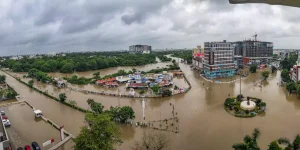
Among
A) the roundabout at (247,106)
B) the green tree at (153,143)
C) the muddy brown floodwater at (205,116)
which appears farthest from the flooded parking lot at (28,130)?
the roundabout at (247,106)

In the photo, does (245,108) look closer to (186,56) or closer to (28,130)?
(28,130)

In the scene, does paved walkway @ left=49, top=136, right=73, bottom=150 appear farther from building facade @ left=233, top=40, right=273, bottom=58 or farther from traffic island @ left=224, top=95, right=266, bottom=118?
building facade @ left=233, top=40, right=273, bottom=58

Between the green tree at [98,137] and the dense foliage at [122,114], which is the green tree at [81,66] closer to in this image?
the dense foliage at [122,114]

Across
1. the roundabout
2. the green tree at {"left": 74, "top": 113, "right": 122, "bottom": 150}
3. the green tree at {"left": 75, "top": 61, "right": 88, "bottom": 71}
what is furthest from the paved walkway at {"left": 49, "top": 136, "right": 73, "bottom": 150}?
the green tree at {"left": 75, "top": 61, "right": 88, "bottom": 71}

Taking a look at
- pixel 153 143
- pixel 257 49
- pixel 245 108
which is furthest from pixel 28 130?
pixel 257 49

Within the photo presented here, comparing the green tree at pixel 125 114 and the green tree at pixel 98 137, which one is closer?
the green tree at pixel 98 137

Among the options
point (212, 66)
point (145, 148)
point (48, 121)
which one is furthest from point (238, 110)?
point (212, 66)

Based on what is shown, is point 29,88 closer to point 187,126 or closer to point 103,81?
point 103,81
